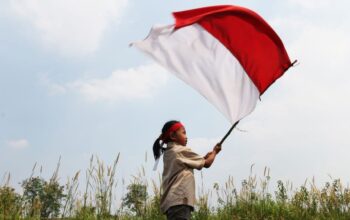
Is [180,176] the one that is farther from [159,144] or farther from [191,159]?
[159,144]

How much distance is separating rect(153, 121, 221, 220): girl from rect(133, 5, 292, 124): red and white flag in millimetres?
439

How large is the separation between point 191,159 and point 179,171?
15 centimetres

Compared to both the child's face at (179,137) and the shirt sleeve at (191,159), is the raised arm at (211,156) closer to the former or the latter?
the shirt sleeve at (191,159)

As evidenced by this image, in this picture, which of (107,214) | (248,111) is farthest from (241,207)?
(248,111)

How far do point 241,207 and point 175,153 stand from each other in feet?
12.1

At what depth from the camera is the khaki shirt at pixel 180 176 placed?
4.06 meters

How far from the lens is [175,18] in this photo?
380 cm

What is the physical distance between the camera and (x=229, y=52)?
4.57 meters

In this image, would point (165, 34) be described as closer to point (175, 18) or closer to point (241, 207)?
point (175, 18)

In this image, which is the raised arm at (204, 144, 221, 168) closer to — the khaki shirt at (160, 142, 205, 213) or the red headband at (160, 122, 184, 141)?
the khaki shirt at (160, 142, 205, 213)

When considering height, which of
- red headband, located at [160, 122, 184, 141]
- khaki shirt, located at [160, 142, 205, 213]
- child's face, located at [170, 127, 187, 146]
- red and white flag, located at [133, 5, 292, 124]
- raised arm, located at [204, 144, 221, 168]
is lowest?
khaki shirt, located at [160, 142, 205, 213]

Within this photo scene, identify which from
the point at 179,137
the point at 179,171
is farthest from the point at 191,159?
the point at 179,137

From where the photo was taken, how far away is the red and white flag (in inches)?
161

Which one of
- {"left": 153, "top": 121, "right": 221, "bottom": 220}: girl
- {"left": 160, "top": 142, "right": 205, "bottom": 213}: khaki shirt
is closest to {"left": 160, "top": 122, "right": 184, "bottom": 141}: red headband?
{"left": 153, "top": 121, "right": 221, "bottom": 220}: girl
